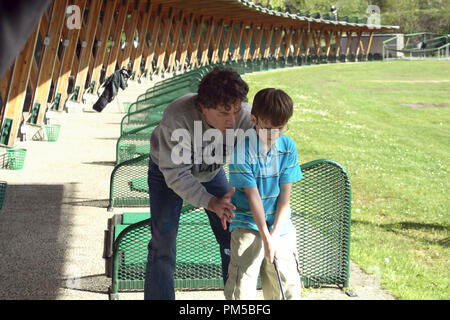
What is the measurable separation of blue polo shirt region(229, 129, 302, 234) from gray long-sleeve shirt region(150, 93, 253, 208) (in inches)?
7.9

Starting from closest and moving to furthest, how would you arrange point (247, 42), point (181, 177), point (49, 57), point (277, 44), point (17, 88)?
point (181, 177) → point (17, 88) → point (49, 57) → point (247, 42) → point (277, 44)

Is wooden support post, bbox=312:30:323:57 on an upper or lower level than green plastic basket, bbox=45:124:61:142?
upper

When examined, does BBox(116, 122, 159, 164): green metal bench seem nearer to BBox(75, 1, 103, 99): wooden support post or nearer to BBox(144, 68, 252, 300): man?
BBox(144, 68, 252, 300): man

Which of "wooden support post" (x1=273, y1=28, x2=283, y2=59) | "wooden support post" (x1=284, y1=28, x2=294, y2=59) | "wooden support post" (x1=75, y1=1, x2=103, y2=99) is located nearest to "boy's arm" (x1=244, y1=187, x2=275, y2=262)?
"wooden support post" (x1=75, y1=1, x2=103, y2=99)

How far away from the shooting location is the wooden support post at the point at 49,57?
15414 millimetres

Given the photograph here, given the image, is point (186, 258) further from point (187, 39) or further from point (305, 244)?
point (187, 39)

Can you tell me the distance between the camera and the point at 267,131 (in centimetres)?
325

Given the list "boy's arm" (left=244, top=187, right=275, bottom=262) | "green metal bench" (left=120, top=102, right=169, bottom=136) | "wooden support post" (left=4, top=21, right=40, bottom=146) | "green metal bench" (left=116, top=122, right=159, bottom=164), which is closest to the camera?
"boy's arm" (left=244, top=187, right=275, bottom=262)

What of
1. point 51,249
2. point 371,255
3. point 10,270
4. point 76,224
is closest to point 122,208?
point 76,224

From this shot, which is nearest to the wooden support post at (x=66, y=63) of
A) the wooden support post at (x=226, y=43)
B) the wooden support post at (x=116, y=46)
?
the wooden support post at (x=116, y=46)

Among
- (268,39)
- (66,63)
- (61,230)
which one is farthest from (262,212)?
(268,39)

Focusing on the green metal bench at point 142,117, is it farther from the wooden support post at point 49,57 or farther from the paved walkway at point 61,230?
the wooden support post at point 49,57

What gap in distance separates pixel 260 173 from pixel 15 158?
26.2ft

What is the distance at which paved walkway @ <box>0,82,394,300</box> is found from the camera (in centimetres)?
520
